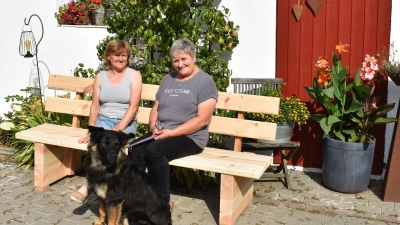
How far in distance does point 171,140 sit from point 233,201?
0.79 metres

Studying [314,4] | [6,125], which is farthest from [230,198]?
[6,125]

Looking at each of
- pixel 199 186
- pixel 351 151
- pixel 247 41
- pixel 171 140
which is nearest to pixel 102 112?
pixel 171 140

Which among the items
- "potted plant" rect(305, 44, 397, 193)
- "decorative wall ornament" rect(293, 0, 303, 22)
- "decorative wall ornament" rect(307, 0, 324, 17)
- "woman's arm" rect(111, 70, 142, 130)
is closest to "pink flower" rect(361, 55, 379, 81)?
"potted plant" rect(305, 44, 397, 193)

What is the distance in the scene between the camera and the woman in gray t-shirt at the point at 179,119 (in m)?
4.48

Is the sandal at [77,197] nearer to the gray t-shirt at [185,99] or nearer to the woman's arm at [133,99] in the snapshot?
the woman's arm at [133,99]

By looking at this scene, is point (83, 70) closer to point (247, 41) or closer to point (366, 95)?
point (247, 41)

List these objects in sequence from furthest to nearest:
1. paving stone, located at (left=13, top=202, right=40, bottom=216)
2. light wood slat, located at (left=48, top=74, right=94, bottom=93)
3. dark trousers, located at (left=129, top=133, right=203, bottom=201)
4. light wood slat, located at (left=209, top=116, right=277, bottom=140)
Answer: light wood slat, located at (left=48, top=74, right=94, bottom=93) → light wood slat, located at (left=209, top=116, right=277, bottom=140) → paving stone, located at (left=13, top=202, right=40, bottom=216) → dark trousers, located at (left=129, top=133, right=203, bottom=201)

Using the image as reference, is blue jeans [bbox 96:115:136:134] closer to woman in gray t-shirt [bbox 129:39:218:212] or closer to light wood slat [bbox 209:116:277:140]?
woman in gray t-shirt [bbox 129:39:218:212]

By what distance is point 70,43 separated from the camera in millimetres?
6930

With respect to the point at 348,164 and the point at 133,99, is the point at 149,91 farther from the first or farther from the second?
the point at 348,164

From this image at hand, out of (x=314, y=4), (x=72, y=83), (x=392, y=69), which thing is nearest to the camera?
(x=392, y=69)

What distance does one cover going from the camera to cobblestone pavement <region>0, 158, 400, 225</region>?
477 centimetres

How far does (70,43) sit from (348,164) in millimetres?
4015

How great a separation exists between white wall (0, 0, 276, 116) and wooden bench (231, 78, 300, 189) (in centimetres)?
28
